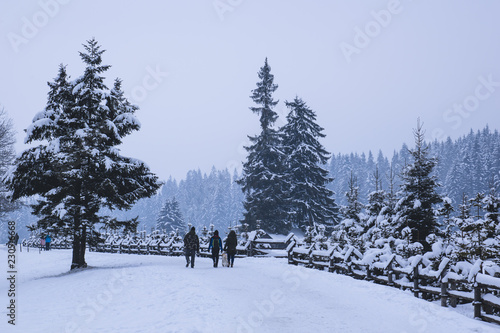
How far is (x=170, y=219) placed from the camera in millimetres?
74875

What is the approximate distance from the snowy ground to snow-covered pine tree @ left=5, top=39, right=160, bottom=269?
186 inches

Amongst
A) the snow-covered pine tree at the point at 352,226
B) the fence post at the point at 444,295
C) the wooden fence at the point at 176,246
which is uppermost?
the snow-covered pine tree at the point at 352,226

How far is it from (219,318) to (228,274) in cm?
702

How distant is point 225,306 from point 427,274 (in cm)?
679

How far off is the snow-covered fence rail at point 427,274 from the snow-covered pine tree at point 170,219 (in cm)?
5602

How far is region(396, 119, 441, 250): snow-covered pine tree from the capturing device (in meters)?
17.7

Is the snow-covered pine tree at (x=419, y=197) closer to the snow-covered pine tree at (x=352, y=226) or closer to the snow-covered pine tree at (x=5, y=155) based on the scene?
the snow-covered pine tree at (x=352, y=226)

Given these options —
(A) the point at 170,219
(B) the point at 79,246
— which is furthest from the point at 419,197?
(A) the point at 170,219

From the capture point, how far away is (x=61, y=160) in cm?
1933

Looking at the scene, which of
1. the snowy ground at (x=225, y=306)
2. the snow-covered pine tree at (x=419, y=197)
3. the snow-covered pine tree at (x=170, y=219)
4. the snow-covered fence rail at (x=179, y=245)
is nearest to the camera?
the snowy ground at (x=225, y=306)

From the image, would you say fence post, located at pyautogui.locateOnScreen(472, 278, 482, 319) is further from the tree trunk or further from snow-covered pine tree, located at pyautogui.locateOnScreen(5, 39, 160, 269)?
the tree trunk

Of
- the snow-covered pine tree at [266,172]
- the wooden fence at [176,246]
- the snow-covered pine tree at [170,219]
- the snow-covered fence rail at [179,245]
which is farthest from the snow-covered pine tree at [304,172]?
the snow-covered pine tree at [170,219]

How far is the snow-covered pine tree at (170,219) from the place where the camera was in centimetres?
7394

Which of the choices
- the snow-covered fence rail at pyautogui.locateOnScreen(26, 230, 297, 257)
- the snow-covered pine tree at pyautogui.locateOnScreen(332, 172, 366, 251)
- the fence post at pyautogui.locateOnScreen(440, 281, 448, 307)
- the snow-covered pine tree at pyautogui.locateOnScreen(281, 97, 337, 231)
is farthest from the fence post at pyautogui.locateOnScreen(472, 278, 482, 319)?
the snow-covered pine tree at pyautogui.locateOnScreen(281, 97, 337, 231)
